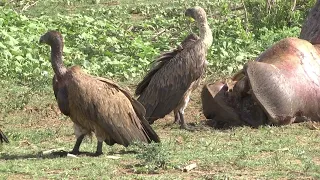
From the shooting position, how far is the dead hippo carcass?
9242 millimetres

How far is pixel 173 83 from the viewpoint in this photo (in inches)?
379

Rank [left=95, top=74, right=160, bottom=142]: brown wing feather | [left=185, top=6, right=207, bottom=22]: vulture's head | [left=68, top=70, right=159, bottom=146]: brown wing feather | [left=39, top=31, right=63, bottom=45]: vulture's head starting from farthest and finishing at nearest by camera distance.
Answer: [left=185, top=6, right=207, bottom=22]: vulture's head < [left=39, top=31, right=63, bottom=45]: vulture's head < [left=95, top=74, right=160, bottom=142]: brown wing feather < [left=68, top=70, right=159, bottom=146]: brown wing feather

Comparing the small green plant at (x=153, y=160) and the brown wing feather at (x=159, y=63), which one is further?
the brown wing feather at (x=159, y=63)

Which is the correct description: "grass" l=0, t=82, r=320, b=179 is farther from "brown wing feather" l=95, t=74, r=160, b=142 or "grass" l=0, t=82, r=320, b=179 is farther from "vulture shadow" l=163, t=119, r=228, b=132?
"brown wing feather" l=95, t=74, r=160, b=142

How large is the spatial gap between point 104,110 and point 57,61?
28.0 inches

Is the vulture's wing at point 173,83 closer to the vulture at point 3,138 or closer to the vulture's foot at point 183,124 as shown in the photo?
the vulture's foot at point 183,124

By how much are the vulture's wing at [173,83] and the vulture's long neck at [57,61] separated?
1.84 metres

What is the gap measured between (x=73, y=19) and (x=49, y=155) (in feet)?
27.1

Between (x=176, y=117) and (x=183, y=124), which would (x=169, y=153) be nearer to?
(x=183, y=124)

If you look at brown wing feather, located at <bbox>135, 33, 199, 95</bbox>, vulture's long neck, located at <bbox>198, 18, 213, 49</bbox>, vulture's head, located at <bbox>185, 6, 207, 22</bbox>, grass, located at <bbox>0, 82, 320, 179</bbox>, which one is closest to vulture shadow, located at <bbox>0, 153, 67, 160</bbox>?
grass, located at <bbox>0, 82, 320, 179</bbox>

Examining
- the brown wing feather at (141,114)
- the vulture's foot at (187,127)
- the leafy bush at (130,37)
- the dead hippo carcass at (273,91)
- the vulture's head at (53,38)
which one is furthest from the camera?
the leafy bush at (130,37)

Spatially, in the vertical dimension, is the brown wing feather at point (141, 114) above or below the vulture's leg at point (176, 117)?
above

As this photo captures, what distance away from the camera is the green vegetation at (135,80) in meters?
6.70

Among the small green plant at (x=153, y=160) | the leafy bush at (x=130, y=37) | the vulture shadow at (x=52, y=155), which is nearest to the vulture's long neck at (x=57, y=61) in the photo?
the vulture shadow at (x=52, y=155)
